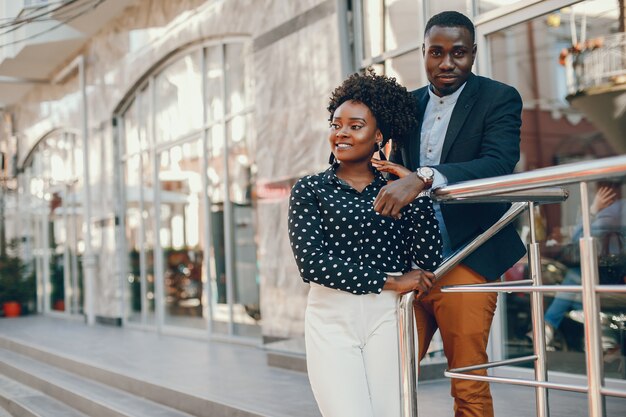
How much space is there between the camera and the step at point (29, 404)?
6938 millimetres

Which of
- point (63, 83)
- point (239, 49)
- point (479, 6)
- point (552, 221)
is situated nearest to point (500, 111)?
point (479, 6)

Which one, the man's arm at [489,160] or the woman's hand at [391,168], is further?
the woman's hand at [391,168]

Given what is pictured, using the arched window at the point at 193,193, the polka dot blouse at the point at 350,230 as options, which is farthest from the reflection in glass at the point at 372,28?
the polka dot blouse at the point at 350,230

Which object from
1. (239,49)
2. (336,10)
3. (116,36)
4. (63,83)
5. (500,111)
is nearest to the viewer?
(500,111)

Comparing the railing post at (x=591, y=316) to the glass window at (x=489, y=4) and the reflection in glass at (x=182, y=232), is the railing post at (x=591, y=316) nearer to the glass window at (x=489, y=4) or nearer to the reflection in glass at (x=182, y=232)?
the glass window at (x=489, y=4)

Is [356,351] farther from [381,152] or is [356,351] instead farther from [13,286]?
[13,286]

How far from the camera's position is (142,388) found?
6766mm

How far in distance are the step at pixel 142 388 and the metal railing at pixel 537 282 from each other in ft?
7.80

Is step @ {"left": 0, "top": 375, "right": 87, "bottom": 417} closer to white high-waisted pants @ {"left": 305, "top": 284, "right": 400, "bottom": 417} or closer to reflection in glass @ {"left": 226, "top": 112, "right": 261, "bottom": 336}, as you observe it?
reflection in glass @ {"left": 226, "top": 112, "right": 261, "bottom": 336}

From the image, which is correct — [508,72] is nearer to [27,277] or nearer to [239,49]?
[239,49]

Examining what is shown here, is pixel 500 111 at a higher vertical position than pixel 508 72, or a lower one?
lower

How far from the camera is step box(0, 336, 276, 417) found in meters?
5.49

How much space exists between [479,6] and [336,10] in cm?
184

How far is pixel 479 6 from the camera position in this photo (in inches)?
251
